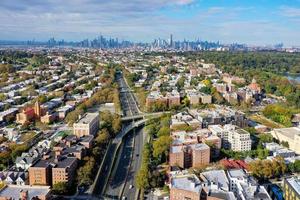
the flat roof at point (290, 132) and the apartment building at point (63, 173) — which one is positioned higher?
the flat roof at point (290, 132)

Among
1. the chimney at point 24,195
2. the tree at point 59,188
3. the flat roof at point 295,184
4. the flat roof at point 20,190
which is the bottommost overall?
the tree at point 59,188

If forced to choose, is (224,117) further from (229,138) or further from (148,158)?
(148,158)

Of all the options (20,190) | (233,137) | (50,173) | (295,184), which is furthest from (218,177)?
(20,190)

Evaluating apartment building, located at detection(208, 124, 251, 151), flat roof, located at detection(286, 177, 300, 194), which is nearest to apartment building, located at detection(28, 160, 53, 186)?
flat roof, located at detection(286, 177, 300, 194)

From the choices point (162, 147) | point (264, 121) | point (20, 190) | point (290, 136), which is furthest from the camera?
point (264, 121)

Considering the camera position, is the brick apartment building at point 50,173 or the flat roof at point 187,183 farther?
the brick apartment building at point 50,173

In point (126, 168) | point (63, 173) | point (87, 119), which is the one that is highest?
point (87, 119)

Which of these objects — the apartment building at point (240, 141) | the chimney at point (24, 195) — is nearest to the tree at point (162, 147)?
the apartment building at point (240, 141)

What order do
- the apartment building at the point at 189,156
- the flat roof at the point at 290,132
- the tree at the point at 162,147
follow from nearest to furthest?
the apartment building at the point at 189,156
the tree at the point at 162,147
the flat roof at the point at 290,132

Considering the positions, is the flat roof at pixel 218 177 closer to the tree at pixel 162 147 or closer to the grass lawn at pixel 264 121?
the tree at pixel 162 147

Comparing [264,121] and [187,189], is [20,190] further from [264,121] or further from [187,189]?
[264,121]

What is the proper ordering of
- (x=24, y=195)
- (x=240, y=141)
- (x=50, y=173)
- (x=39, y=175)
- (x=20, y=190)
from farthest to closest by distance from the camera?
(x=240, y=141) → (x=50, y=173) → (x=39, y=175) → (x=20, y=190) → (x=24, y=195)
